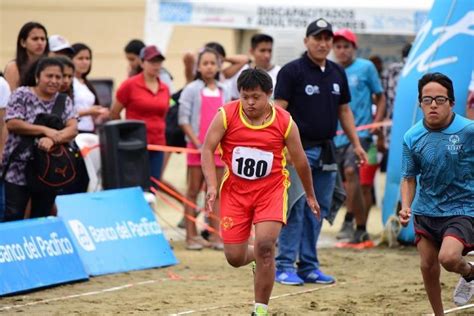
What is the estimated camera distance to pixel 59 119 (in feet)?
30.8

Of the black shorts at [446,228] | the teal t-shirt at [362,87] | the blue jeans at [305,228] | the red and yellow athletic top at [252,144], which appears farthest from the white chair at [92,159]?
the black shorts at [446,228]

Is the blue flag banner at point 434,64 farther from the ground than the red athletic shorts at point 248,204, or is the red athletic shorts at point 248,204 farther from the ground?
the blue flag banner at point 434,64

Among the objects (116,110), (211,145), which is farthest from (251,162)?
(116,110)

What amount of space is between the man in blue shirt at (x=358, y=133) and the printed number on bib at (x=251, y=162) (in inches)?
167

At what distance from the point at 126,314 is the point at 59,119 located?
2.27 metres

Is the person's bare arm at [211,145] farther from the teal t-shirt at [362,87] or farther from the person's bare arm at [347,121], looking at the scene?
the teal t-shirt at [362,87]

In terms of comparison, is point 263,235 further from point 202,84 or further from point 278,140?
point 202,84

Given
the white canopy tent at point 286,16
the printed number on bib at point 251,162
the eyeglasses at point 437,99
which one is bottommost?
the printed number on bib at point 251,162

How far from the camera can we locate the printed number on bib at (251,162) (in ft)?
24.3

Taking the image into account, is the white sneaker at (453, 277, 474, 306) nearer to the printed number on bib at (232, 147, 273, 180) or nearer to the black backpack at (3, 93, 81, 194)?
the printed number on bib at (232, 147, 273, 180)

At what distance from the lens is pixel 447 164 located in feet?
23.2

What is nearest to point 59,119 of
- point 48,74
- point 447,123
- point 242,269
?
point 48,74

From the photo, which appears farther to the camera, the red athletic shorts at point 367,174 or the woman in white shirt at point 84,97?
the red athletic shorts at point 367,174

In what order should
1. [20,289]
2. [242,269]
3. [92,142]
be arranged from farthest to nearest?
[92,142], [242,269], [20,289]
